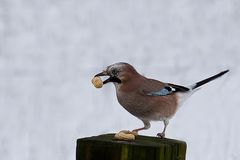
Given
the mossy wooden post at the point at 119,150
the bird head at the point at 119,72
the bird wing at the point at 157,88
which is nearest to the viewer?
the mossy wooden post at the point at 119,150

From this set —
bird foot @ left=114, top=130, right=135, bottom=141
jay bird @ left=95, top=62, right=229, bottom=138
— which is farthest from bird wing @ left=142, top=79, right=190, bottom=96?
bird foot @ left=114, top=130, right=135, bottom=141

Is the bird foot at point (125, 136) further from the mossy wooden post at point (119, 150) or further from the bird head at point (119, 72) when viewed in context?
the bird head at point (119, 72)

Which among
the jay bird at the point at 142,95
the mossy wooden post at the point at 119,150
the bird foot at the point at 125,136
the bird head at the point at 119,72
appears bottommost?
the mossy wooden post at the point at 119,150

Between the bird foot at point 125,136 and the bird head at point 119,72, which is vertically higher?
the bird head at point 119,72

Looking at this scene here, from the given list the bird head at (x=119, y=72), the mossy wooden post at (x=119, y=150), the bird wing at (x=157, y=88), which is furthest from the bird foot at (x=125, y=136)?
the bird wing at (x=157, y=88)

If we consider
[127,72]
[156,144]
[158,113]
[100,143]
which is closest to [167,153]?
[156,144]

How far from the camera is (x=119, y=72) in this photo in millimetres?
1841

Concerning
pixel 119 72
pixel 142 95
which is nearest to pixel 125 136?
pixel 119 72

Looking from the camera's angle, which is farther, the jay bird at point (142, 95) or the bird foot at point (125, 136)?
the jay bird at point (142, 95)

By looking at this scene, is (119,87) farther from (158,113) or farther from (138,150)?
(138,150)

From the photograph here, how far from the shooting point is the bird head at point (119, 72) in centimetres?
181

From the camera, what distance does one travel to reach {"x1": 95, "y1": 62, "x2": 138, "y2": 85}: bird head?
1.81 meters

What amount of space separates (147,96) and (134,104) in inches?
2.4

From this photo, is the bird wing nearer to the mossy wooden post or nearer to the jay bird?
the jay bird
